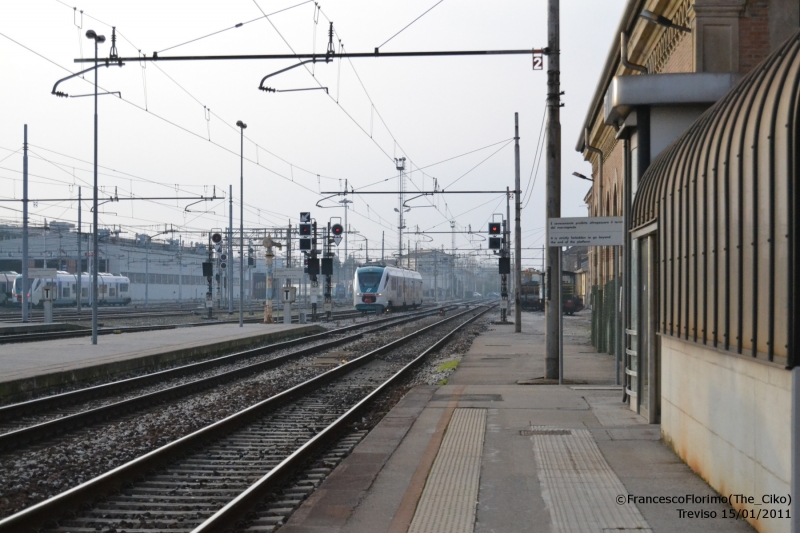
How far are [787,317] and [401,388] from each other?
11.6 metres

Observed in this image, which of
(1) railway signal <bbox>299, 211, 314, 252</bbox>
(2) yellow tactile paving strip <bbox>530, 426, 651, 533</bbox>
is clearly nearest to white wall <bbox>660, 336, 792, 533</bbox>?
(2) yellow tactile paving strip <bbox>530, 426, 651, 533</bbox>

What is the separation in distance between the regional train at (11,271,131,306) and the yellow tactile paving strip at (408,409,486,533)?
186 feet

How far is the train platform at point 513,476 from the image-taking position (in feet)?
20.2

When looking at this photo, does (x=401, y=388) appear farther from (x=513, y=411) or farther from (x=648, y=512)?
(x=648, y=512)

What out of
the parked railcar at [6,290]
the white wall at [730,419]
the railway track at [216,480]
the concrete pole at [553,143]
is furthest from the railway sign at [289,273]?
the parked railcar at [6,290]

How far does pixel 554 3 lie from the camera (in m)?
15.0

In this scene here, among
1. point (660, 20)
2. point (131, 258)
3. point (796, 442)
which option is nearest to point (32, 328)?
point (660, 20)

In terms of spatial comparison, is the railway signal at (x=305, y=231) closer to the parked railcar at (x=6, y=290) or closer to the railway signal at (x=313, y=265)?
the railway signal at (x=313, y=265)

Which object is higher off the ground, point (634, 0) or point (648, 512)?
point (634, 0)

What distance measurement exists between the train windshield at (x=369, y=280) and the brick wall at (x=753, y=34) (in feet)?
139

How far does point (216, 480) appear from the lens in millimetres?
8344

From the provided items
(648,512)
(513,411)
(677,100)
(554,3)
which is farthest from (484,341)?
(648,512)

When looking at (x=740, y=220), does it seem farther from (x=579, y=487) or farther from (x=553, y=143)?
(x=553, y=143)

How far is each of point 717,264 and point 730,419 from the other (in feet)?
3.64
